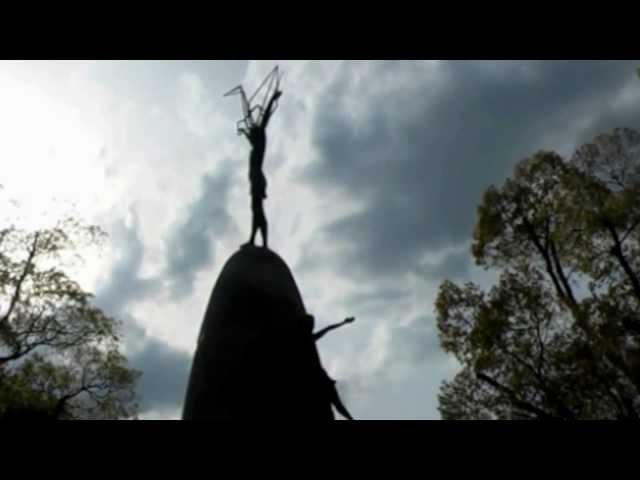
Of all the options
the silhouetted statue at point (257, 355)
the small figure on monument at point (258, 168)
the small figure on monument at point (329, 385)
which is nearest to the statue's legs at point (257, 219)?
the small figure on monument at point (258, 168)

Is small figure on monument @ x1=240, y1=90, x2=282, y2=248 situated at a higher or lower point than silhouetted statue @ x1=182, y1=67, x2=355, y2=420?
higher

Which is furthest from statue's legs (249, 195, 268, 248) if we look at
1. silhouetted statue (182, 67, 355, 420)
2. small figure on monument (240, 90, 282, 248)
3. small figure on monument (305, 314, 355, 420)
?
small figure on monument (305, 314, 355, 420)

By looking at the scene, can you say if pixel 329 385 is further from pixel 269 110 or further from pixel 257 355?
pixel 269 110

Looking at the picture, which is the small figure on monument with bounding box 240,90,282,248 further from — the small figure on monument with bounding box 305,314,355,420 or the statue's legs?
the small figure on monument with bounding box 305,314,355,420

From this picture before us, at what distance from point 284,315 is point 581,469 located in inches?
247

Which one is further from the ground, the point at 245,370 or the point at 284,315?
the point at 284,315

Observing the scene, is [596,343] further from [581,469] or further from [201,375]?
[581,469]

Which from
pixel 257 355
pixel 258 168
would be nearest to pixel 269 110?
pixel 258 168

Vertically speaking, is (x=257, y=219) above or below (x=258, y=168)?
below

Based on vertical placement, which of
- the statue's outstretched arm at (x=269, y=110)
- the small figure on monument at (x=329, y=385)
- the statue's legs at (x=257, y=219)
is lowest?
the small figure on monument at (x=329, y=385)

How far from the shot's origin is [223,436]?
2590mm

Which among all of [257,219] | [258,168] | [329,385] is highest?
[258,168]

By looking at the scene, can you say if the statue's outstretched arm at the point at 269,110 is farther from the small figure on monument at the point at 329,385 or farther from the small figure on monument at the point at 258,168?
the small figure on monument at the point at 329,385
